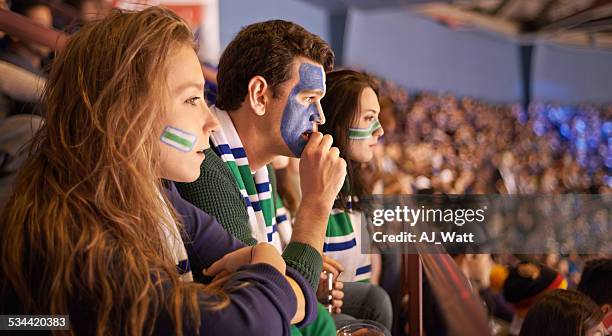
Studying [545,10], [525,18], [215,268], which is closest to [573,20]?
[545,10]

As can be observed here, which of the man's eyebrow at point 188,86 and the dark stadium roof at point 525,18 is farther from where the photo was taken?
the dark stadium roof at point 525,18

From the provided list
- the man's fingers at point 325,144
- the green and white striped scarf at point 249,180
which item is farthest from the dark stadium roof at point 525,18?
the man's fingers at point 325,144

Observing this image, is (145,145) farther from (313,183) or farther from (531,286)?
(531,286)

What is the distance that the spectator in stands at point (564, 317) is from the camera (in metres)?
1.31

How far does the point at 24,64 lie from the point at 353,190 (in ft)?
2.61

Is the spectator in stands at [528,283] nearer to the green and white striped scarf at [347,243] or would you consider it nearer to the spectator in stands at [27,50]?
the green and white striped scarf at [347,243]

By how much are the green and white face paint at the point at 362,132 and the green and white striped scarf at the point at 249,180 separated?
0.21m

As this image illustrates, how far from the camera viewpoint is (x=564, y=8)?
11.7 meters

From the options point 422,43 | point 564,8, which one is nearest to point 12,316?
point 422,43

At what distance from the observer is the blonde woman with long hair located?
792 millimetres

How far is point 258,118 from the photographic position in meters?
1.42

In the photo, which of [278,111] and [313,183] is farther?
[278,111]

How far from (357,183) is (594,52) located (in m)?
11.6

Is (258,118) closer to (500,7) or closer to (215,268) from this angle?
(215,268)
